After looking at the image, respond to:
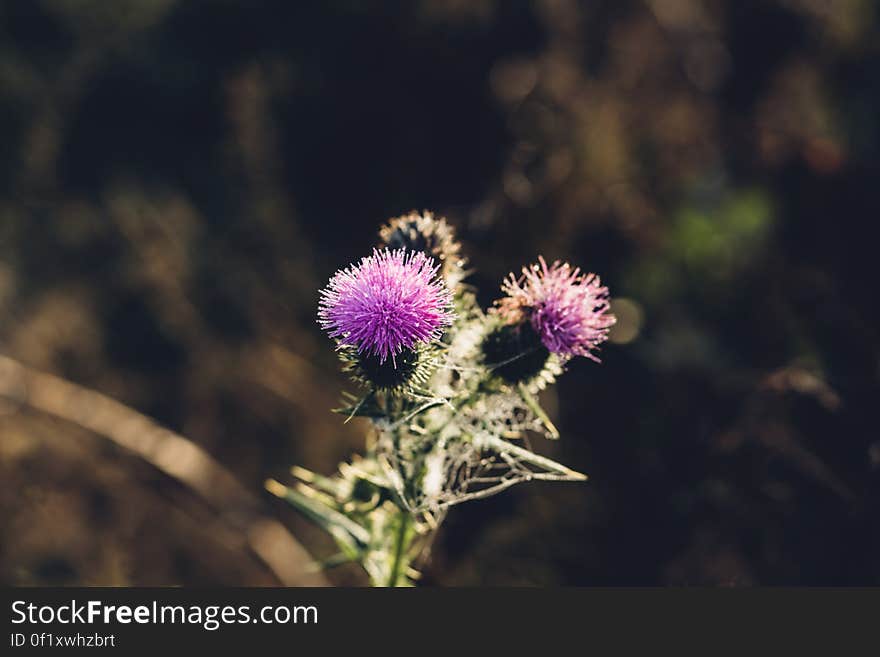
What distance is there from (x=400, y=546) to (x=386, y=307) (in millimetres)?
969

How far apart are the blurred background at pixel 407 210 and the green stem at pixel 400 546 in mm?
1951

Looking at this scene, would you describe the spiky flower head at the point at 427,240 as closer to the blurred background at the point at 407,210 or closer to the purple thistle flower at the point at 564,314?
the purple thistle flower at the point at 564,314

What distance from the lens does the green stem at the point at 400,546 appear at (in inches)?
95.1

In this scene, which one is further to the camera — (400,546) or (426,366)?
(400,546)

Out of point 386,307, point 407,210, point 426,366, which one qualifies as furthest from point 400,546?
point 407,210

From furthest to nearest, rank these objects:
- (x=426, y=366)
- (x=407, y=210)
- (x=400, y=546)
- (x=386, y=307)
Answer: (x=407, y=210), (x=400, y=546), (x=426, y=366), (x=386, y=307)

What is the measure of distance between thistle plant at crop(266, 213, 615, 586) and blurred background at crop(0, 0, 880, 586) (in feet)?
6.50

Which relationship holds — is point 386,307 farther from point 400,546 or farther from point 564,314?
point 400,546

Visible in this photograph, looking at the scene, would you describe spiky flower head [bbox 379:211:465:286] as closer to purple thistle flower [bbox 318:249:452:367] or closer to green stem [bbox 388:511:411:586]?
purple thistle flower [bbox 318:249:452:367]

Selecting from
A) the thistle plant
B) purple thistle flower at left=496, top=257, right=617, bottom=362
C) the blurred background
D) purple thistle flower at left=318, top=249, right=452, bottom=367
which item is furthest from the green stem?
the blurred background

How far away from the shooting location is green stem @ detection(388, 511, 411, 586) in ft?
7.93

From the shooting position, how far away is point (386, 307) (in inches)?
78.7

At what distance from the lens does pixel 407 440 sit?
2.30m

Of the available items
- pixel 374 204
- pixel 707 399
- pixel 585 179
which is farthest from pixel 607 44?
pixel 707 399
